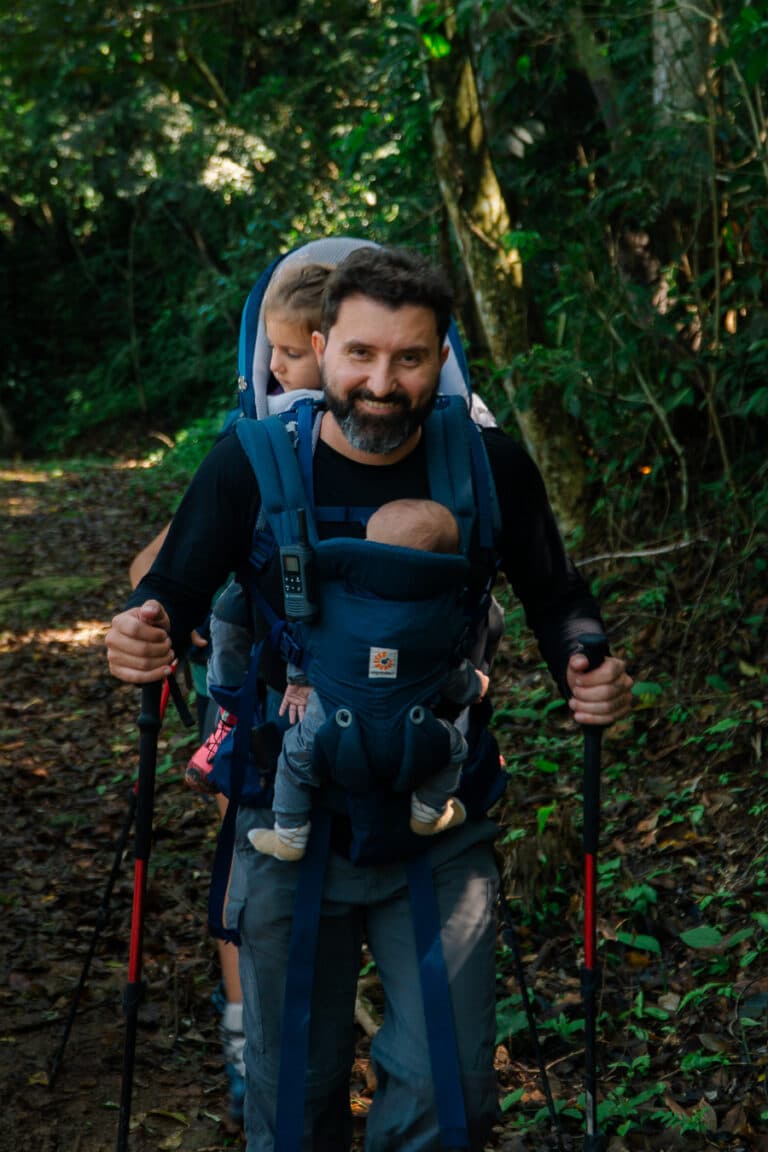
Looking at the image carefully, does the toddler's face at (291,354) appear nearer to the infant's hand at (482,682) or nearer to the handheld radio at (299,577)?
the handheld radio at (299,577)

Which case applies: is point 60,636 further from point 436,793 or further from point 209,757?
point 436,793

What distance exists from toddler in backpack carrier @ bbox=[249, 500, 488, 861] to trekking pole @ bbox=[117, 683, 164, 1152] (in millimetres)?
433

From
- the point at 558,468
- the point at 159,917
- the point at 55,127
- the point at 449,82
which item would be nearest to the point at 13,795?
the point at 159,917

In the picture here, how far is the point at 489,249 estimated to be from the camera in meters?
7.92

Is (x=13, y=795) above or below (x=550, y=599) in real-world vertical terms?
below

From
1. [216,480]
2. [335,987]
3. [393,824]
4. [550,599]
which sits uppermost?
[216,480]

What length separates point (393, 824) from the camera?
2.62 metres

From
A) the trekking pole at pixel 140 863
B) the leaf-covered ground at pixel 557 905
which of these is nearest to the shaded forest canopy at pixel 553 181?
the leaf-covered ground at pixel 557 905

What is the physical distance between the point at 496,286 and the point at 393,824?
19.6 feet

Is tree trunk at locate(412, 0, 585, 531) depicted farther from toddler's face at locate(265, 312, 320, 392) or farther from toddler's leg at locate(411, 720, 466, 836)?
toddler's leg at locate(411, 720, 466, 836)

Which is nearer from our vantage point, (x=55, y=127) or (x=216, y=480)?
(x=216, y=480)

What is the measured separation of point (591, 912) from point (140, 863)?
116cm

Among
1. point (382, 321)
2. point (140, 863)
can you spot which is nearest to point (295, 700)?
point (140, 863)

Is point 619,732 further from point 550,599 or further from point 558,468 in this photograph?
point 550,599
